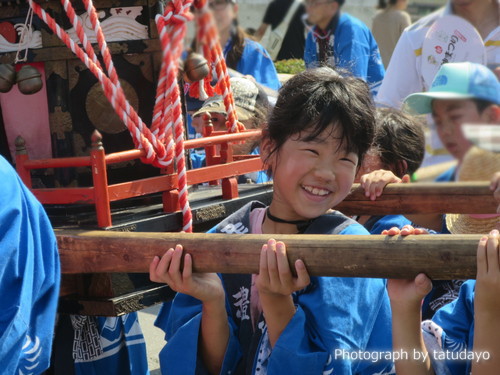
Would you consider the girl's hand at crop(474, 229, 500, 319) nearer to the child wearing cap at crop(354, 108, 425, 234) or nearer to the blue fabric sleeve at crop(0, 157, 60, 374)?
the blue fabric sleeve at crop(0, 157, 60, 374)

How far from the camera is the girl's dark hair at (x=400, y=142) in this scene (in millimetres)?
2771

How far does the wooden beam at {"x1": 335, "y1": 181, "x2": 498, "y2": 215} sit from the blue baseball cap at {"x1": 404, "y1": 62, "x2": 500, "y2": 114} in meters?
0.40

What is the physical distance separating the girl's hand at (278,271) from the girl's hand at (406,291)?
0.64ft

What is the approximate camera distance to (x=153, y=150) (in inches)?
92.4

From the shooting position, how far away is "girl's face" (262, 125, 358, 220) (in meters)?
1.86

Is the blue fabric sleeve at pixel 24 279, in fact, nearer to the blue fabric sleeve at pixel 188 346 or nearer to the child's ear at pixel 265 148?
the blue fabric sleeve at pixel 188 346

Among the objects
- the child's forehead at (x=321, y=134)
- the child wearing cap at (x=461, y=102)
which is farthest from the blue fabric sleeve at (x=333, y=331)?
the child wearing cap at (x=461, y=102)

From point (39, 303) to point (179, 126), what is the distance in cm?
84

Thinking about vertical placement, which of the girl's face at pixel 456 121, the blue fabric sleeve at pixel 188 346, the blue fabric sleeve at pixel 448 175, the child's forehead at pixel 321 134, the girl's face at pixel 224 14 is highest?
the girl's face at pixel 224 14

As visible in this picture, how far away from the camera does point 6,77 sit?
231 centimetres

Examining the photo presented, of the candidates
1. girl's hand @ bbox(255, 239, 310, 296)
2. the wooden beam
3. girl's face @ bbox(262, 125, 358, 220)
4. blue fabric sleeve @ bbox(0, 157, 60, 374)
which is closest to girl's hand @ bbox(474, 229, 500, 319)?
girl's hand @ bbox(255, 239, 310, 296)

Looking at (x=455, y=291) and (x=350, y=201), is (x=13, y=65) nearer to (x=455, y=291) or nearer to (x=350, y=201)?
(x=350, y=201)

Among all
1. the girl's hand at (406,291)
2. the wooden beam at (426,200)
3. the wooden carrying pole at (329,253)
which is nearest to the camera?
the wooden carrying pole at (329,253)

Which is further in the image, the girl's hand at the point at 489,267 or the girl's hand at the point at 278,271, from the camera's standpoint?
the girl's hand at the point at 278,271
